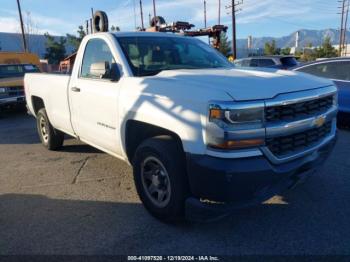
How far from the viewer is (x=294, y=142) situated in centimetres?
316

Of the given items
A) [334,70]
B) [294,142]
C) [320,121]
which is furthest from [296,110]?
[334,70]

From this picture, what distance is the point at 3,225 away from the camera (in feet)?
12.2

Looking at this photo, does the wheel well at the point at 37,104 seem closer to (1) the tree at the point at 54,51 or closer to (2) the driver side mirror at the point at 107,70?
(2) the driver side mirror at the point at 107,70

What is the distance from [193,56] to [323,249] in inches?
108

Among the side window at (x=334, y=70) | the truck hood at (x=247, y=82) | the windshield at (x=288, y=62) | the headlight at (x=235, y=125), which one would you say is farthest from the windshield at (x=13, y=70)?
the headlight at (x=235, y=125)

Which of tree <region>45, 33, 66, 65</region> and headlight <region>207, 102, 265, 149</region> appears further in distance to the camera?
tree <region>45, 33, 66, 65</region>

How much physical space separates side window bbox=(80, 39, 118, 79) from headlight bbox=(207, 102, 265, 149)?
5.43ft

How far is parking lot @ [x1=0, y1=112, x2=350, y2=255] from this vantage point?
3201 mm

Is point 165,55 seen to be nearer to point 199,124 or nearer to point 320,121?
point 199,124

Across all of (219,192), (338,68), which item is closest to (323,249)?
(219,192)

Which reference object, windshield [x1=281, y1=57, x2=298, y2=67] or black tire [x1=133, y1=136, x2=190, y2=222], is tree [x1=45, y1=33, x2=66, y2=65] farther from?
black tire [x1=133, y1=136, x2=190, y2=222]

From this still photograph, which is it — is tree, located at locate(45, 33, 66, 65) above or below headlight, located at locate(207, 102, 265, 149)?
above

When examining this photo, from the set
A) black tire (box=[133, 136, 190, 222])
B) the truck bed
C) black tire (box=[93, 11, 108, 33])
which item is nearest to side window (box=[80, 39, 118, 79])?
the truck bed

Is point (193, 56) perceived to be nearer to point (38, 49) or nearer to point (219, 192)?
point (219, 192)
